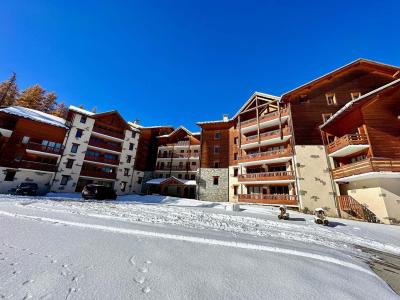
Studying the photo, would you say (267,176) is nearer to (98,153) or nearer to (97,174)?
(97,174)

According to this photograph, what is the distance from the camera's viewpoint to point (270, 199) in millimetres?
23266

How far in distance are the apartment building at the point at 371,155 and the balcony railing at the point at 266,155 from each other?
4.82 meters

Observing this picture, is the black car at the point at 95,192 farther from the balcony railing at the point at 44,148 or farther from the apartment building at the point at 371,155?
the apartment building at the point at 371,155

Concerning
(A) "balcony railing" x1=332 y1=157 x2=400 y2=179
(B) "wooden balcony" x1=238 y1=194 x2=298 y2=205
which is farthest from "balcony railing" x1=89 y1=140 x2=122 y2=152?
(A) "balcony railing" x1=332 y1=157 x2=400 y2=179

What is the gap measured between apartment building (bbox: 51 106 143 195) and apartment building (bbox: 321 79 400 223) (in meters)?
34.9

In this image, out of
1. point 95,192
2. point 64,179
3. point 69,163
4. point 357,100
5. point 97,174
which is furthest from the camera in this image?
point 97,174

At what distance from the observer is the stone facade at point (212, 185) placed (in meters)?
30.4

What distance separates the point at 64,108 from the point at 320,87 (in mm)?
55406

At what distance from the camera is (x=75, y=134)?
3183 cm

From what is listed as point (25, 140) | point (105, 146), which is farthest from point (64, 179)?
point (105, 146)

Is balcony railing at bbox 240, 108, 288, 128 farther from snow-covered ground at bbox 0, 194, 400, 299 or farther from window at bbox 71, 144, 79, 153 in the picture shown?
window at bbox 71, 144, 79, 153

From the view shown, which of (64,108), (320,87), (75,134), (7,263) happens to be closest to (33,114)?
(75,134)

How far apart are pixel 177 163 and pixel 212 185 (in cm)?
1201

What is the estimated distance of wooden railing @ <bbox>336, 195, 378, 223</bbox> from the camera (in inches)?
623
